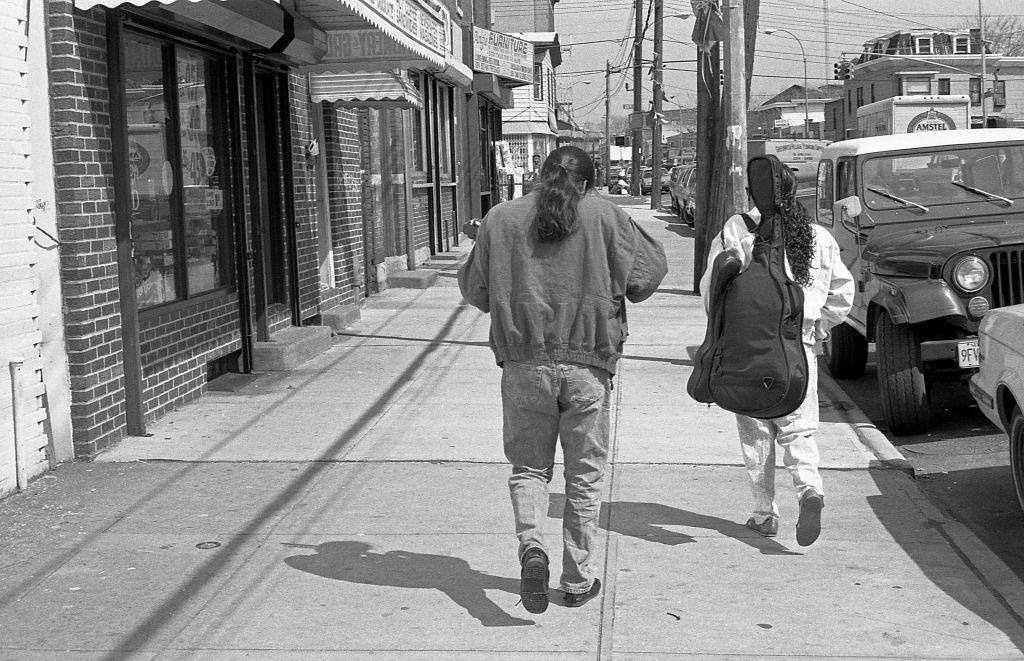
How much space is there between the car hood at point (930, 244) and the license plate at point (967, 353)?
0.51 meters

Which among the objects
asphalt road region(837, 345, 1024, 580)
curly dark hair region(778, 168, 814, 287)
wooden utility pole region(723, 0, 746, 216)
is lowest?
asphalt road region(837, 345, 1024, 580)

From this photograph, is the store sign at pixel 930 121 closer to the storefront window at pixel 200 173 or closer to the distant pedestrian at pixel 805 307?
the storefront window at pixel 200 173

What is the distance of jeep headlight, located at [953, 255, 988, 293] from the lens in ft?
23.9

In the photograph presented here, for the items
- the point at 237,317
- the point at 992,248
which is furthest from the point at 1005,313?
the point at 237,317

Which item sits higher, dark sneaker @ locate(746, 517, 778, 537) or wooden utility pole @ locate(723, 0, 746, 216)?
wooden utility pole @ locate(723, 0, 746, 216)

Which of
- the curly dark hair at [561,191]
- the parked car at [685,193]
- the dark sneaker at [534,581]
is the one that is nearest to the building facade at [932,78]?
the parked car at [685,193]

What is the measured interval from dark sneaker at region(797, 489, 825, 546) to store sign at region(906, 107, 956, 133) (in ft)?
108

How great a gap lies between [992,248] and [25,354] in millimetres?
5677

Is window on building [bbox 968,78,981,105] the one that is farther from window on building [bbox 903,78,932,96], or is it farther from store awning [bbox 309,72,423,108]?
store awning [bbox 309,72,423,108]

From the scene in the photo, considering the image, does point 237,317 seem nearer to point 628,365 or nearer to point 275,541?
point 628,365

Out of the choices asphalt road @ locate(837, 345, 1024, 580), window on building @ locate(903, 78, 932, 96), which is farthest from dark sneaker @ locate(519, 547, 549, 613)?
window on building @ locate(903, 78, 932, 96)

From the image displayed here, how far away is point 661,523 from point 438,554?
1.14m

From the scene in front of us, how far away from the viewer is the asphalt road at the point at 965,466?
5836 millimetres

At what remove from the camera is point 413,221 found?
60.0ft
